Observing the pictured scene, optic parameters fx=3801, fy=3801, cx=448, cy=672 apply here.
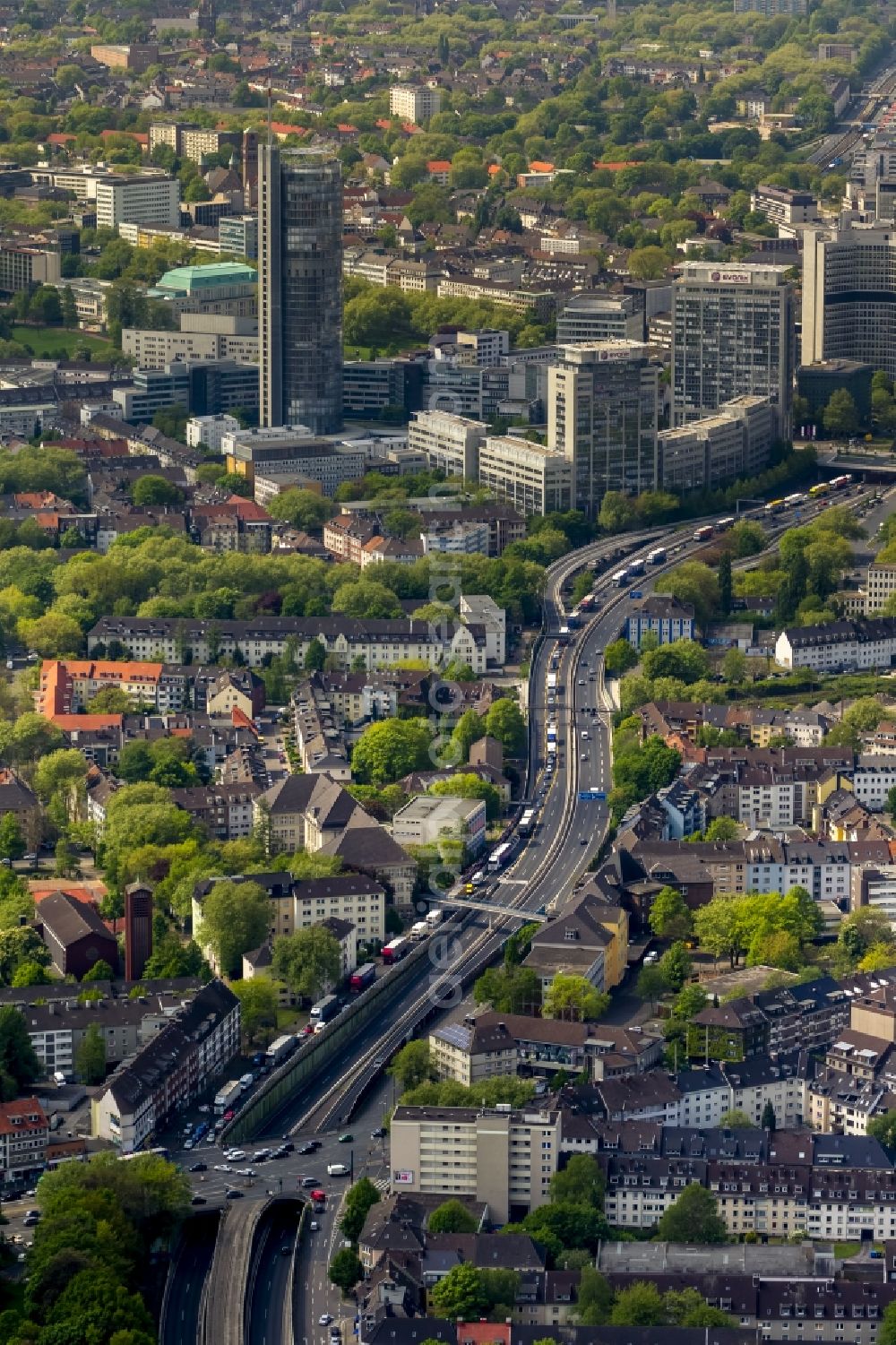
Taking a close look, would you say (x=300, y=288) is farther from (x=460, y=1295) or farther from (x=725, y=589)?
(x=460, y=1295)

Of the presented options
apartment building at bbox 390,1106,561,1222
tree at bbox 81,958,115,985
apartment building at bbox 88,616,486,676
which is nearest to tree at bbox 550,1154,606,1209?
apartment building at bbox 390,1106,561,1222

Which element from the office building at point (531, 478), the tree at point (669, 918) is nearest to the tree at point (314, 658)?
the office building at point (531, 478)

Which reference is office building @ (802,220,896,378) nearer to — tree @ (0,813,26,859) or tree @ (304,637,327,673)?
tree @ (304,637,327,673)

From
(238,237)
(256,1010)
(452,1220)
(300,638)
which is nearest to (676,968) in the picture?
(256,1010)

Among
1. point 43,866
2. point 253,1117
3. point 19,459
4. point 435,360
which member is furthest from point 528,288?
point 253,1117

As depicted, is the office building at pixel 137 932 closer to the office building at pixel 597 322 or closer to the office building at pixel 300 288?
the office building at pixel 300 288

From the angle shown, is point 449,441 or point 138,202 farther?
point 138,202

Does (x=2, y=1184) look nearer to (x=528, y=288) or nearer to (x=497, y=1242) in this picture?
(x=497, y=1242)
